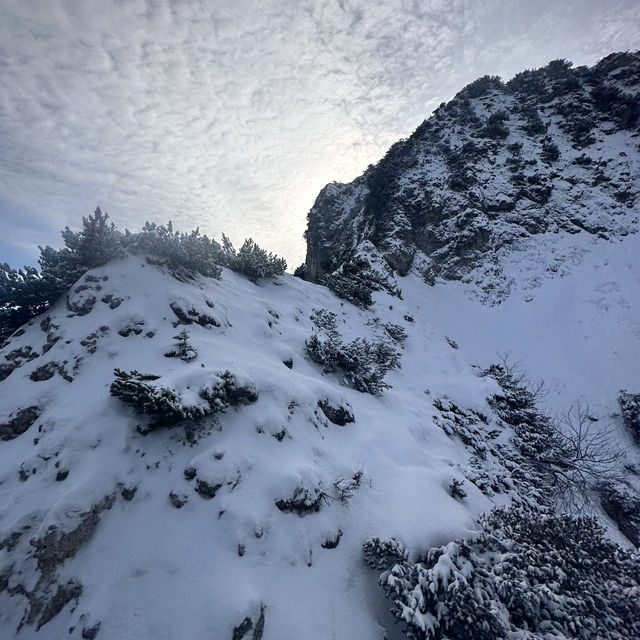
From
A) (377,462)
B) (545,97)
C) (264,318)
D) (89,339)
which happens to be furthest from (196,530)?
(545,97)

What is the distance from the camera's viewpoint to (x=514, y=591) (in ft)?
13.9

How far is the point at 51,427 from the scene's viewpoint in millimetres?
5348

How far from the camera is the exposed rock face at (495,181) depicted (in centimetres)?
2219

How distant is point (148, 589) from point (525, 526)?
6.18 m

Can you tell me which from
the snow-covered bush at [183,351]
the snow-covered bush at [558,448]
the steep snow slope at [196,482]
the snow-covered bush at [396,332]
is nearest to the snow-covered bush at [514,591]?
the steep snow slope at [196,482]

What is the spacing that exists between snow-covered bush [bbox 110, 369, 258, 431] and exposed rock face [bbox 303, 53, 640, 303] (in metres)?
12.3

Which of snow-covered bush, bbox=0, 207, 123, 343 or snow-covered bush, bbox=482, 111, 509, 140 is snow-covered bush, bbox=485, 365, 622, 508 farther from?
snow-covered bush, bbox=482, 111, 509, 140

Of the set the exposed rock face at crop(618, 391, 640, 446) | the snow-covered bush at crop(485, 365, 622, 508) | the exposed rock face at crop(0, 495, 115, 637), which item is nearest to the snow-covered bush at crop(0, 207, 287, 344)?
the exposed rock face at crop(0, 495, 115, 637)

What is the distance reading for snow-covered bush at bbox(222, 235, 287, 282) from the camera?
14852 mm

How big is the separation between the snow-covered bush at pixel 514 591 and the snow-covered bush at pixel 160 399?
3.76 meters

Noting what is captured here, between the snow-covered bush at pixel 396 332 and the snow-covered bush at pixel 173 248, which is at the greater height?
the snow-covered bush at pixel 173 248

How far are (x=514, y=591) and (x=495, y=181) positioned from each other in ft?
92.7

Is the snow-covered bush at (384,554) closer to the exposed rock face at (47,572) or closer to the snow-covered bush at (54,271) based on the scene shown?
the exposed rock face at (47,572)

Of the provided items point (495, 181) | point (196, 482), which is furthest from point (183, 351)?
point (495, 181)
